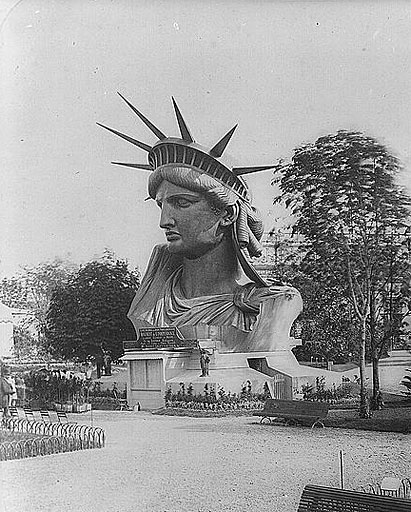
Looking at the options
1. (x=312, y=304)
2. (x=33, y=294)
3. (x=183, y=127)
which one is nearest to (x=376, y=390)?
(x=312, y=304)

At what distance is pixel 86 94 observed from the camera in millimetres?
4707

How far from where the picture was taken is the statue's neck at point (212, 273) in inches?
181

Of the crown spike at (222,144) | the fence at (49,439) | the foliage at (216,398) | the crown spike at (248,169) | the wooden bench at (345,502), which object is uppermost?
the crown spike at (222,144)

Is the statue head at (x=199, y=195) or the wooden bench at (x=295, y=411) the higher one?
the statue head at (x=199, y=195)

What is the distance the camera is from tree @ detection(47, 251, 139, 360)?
472 cm

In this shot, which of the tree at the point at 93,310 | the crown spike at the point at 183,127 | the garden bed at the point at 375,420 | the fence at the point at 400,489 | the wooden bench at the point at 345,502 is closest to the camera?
the wooden bench at the point at 345,502

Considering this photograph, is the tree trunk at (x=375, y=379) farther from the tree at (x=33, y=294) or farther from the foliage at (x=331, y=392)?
the tree at (x=33, y=294)

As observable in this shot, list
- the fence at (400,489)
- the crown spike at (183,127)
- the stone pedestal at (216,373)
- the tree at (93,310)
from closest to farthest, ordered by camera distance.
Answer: the fence at (400,489)
the stone pedestal at (216,373)
the crown spike at (183,127)
the tree at (93,310)

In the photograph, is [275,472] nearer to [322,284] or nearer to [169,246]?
[322,284]

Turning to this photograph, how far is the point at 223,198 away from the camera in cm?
456

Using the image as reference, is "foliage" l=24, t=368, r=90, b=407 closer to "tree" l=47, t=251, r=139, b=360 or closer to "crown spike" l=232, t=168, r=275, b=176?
"tree" l=47, t=251, r=139, b=360

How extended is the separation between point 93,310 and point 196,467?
3.57 ft

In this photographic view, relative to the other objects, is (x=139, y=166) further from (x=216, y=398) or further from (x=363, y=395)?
(x=363, y=395)

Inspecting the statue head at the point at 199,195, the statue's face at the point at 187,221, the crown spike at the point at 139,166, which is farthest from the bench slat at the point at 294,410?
the crown spike at the point at 139,166
